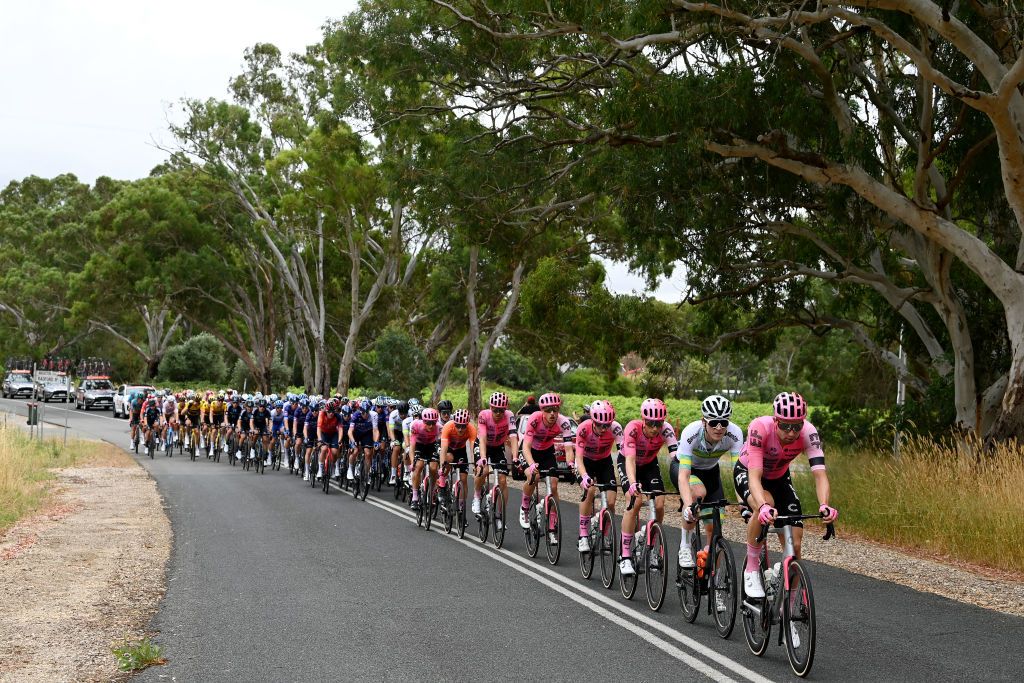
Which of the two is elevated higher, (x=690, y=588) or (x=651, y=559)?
(x=651, y=559)

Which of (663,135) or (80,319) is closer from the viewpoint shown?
(663,135)

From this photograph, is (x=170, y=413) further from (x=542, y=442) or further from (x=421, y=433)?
(x=542, y=442)

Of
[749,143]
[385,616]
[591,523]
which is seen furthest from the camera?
[749,143]

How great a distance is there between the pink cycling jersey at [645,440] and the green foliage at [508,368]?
201 feet

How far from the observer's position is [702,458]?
31.2ft

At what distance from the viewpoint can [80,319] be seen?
5984cm

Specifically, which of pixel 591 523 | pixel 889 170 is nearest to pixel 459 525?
pixel 591 523

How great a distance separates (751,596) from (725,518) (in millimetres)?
10924

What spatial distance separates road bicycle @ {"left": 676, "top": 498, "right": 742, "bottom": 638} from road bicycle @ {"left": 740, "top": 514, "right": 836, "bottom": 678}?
436mm

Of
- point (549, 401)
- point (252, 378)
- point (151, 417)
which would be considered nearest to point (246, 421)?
point (151, 417)

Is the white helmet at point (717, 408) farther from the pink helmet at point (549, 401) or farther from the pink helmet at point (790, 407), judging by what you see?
the pink helmet at point (549, 401)

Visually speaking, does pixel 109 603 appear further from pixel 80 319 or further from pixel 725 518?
pixel 80 319

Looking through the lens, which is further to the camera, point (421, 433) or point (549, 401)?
point (421, 433)

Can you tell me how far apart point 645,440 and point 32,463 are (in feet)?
67.7
